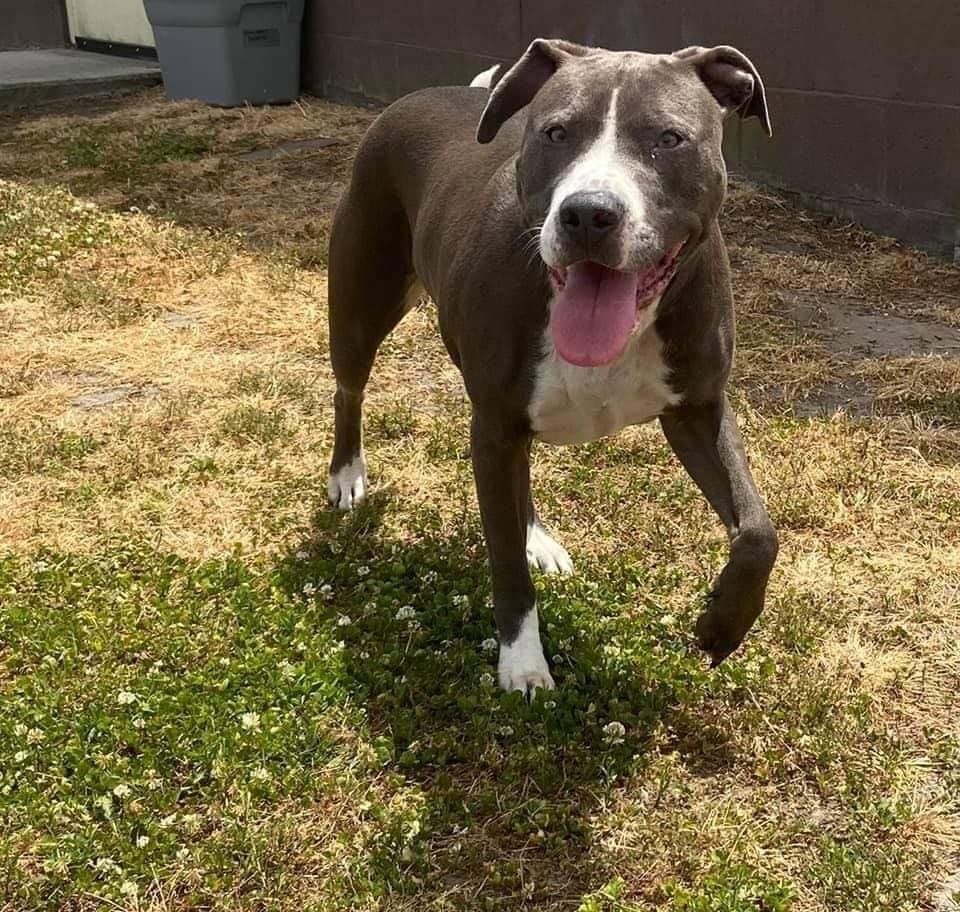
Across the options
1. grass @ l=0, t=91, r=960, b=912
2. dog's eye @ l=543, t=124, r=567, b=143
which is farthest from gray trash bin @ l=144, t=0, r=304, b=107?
dog's eye @ l=543, t=124, r=567, b=143

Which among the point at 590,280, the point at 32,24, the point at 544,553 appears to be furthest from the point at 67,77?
the point at 590,280

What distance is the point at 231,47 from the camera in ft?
37.0

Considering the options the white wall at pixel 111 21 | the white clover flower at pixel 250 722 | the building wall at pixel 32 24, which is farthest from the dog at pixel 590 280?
the building wall at pixel 32 24

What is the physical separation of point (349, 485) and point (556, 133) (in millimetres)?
1925

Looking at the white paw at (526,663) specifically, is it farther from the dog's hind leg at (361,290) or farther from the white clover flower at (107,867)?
the dog's hind leg at (361,290)

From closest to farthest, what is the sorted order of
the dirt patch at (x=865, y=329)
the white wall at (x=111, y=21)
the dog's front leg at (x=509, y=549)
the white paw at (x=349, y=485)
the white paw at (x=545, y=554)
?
the dog's front leg at (x=509, y=549) < the white paw at (x=545, y=554) < the white paw at (x=349, y=485) < the dirt patch at (x=865, y=329) < the white wall at (x=111, y=21)

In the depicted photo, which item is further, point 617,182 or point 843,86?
point 843,86

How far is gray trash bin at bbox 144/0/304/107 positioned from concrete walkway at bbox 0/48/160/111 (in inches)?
46.3

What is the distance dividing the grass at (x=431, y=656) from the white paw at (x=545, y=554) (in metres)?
0.11

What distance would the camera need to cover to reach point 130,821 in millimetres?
2922

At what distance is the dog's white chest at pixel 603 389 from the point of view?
3117mm

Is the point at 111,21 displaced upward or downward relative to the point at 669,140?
downward

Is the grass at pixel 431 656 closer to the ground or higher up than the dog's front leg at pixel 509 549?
closer to the ground

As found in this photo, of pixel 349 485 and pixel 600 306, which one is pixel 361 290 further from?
pixel 600 306
